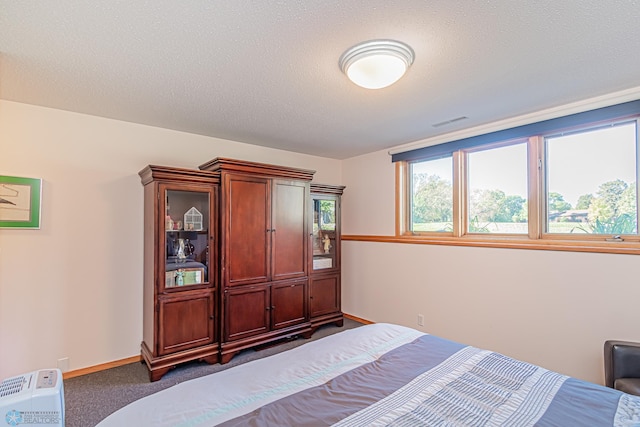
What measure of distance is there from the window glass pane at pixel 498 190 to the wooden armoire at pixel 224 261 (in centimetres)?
182

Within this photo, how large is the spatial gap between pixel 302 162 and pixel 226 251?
72.4 inches

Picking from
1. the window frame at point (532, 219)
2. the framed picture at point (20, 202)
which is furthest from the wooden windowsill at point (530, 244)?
the framed picture at point (20, 202)

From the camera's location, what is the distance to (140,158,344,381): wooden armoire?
2.71 metres

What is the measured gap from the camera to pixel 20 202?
2.47 meters

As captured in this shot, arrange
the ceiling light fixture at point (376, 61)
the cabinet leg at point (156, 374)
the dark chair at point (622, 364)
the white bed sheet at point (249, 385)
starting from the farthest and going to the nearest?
the cabinet leg at point (156, 374) < the dark chair at point (622, 364) < the ceiling light fixture at point (376, 61) < the white bed sheet at point (249, 385)

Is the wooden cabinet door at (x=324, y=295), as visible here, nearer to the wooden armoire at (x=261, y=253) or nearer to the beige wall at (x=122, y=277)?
the wooden armoire at (x=261, y=253)

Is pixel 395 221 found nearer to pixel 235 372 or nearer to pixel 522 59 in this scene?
pixel 522 59

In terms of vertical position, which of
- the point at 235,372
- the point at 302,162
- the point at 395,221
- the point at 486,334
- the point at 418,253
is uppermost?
the point at 302,162

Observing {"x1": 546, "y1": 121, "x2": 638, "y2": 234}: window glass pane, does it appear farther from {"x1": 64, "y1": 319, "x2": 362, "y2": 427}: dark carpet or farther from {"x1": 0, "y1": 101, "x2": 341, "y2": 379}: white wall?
{"x1": 0, "y1": 101, "x2": 341, "y2": 379}: white wall

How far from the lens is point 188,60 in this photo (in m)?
1.87

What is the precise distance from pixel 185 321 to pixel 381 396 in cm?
215

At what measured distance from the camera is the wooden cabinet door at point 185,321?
2674 millimetres

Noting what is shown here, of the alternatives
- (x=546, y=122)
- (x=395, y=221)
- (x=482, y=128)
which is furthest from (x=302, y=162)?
(x=546, y=122)

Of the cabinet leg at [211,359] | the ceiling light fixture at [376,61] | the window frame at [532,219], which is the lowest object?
the cabinet leg at [211,359]
